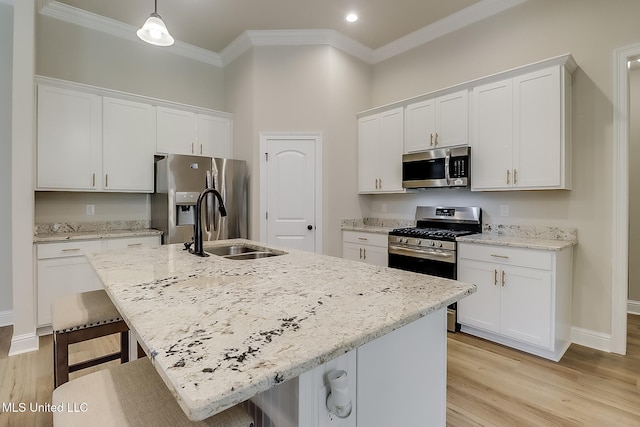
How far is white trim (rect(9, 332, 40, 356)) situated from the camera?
8.59 feet

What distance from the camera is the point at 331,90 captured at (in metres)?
4.02

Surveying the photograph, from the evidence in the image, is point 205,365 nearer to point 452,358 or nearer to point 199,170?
point 452,358

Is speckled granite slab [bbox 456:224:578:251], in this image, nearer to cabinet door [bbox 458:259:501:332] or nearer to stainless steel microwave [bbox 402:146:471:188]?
cabinet door [bbox 458:259:501:332]

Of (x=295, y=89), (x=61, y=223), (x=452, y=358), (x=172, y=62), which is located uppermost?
(x=172, y=62)

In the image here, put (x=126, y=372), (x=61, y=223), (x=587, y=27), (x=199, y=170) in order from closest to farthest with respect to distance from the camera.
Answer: (x=126, y=372)
(x=587, y=27)
(x=61, y=223)
(x=199, y=170)

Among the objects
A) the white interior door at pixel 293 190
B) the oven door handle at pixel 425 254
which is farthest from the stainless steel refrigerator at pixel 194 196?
the oven door handle at pixel 425 254

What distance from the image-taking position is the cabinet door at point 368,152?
4.08m

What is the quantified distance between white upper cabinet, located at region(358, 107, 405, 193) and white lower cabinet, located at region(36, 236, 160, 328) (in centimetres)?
305

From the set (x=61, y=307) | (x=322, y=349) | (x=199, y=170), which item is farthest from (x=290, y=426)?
(x=199, y=170)

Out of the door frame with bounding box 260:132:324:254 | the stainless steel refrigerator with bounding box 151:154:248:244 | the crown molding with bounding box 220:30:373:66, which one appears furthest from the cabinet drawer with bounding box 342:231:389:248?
the crown molding with bounding box 220:30:373:66

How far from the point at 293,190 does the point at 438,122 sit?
1849 mm

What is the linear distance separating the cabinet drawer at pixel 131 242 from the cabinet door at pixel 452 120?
10.8 ft

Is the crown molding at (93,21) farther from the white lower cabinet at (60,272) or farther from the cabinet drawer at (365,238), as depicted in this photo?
the cabinet drawer at (365,238)

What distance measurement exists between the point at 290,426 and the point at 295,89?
149 inches
